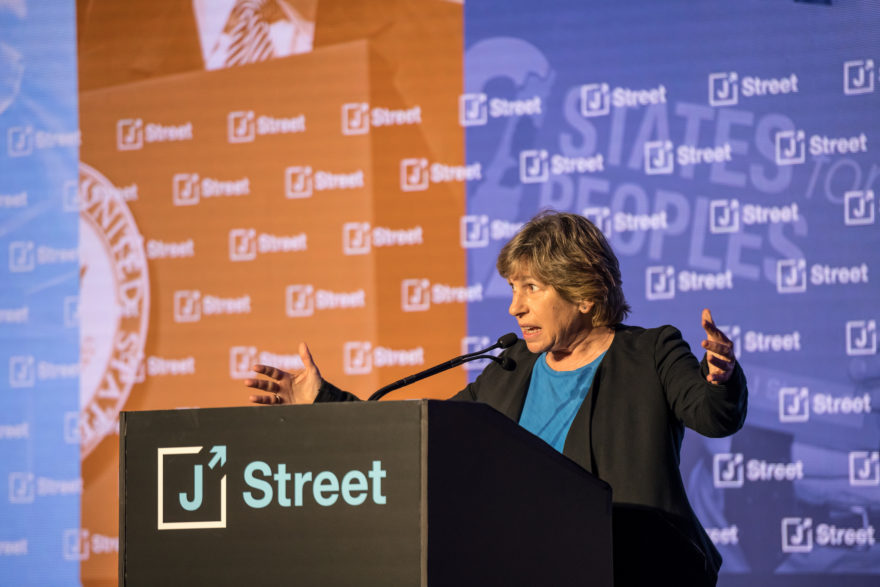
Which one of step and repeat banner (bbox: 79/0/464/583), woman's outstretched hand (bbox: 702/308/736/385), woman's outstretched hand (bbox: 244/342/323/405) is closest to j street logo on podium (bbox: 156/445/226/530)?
woman's outstretched hand (bbox: 244/342/323/405)

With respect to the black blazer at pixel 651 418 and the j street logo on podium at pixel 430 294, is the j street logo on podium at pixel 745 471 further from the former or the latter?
the black blazer at pixel 651 418

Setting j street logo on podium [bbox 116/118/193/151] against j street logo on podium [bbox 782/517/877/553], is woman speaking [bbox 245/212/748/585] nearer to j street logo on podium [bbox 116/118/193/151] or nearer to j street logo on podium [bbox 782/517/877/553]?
j street logo on podium [bbox 782/517/877/553]

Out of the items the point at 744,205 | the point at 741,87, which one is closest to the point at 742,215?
the point at 744,205

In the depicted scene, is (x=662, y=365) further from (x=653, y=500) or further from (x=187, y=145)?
(x=187, y=145)

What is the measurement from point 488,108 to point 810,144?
4.22ft

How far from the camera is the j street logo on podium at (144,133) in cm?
462

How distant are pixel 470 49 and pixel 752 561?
2.35 meters

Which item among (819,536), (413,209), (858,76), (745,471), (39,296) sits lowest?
(819,536)

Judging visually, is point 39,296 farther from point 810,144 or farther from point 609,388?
point 810,144

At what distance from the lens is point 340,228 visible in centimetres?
438

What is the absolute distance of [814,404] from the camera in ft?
12.1

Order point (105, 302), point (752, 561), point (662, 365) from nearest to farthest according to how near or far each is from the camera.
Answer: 1. point (662, 365)
2. point (752, 561)
3. point (105, 302)

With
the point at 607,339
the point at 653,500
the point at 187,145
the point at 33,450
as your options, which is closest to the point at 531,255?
the point at 607,339

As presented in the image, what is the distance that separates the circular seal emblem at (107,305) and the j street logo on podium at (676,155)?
7.54 ft
